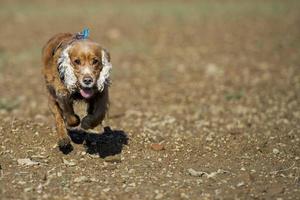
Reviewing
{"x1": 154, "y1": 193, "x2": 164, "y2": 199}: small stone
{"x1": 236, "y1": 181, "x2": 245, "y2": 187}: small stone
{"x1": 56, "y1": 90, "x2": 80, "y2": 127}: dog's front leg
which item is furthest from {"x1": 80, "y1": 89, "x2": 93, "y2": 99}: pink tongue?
{"x1": 236, "y1": 181, "x2": 245, "y2": 187}: small stone

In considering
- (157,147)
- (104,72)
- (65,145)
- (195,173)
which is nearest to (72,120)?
(65,145)

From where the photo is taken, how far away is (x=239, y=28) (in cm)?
2308

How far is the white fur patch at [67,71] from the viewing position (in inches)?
306

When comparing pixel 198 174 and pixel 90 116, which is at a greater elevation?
pixel 90 116

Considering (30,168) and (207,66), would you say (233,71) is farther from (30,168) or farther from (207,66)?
(30,168)

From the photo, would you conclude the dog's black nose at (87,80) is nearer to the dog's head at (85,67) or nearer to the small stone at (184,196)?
the dog's head at (85,67)

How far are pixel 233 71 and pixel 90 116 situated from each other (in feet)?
28.8

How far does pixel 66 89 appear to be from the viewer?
8109mm

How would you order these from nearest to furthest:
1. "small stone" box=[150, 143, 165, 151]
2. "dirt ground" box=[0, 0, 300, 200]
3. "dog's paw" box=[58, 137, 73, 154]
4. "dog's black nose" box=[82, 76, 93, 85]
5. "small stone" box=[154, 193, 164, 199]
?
"small stone" box=[154, 193, 164, 199], "dog's black nose" box=[82, 76, 93, 85], "dirt ground" box=[0, 0, 300, 200], "dog's paw" box=[58, 137, 73, 154], "small stone" box=[150, 143, 165, 151]

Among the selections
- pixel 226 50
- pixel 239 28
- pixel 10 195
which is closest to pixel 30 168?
pixel 10 195

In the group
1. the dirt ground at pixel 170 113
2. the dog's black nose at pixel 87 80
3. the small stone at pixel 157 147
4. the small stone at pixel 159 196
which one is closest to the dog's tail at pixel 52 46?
the dog's black nose at pixel 87 80

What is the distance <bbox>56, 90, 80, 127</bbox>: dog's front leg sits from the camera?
26.9 ft

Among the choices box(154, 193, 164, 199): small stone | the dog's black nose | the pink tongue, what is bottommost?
box(154, 193, 164, 199): small stone

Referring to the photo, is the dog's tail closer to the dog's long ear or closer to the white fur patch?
the white fur patch
